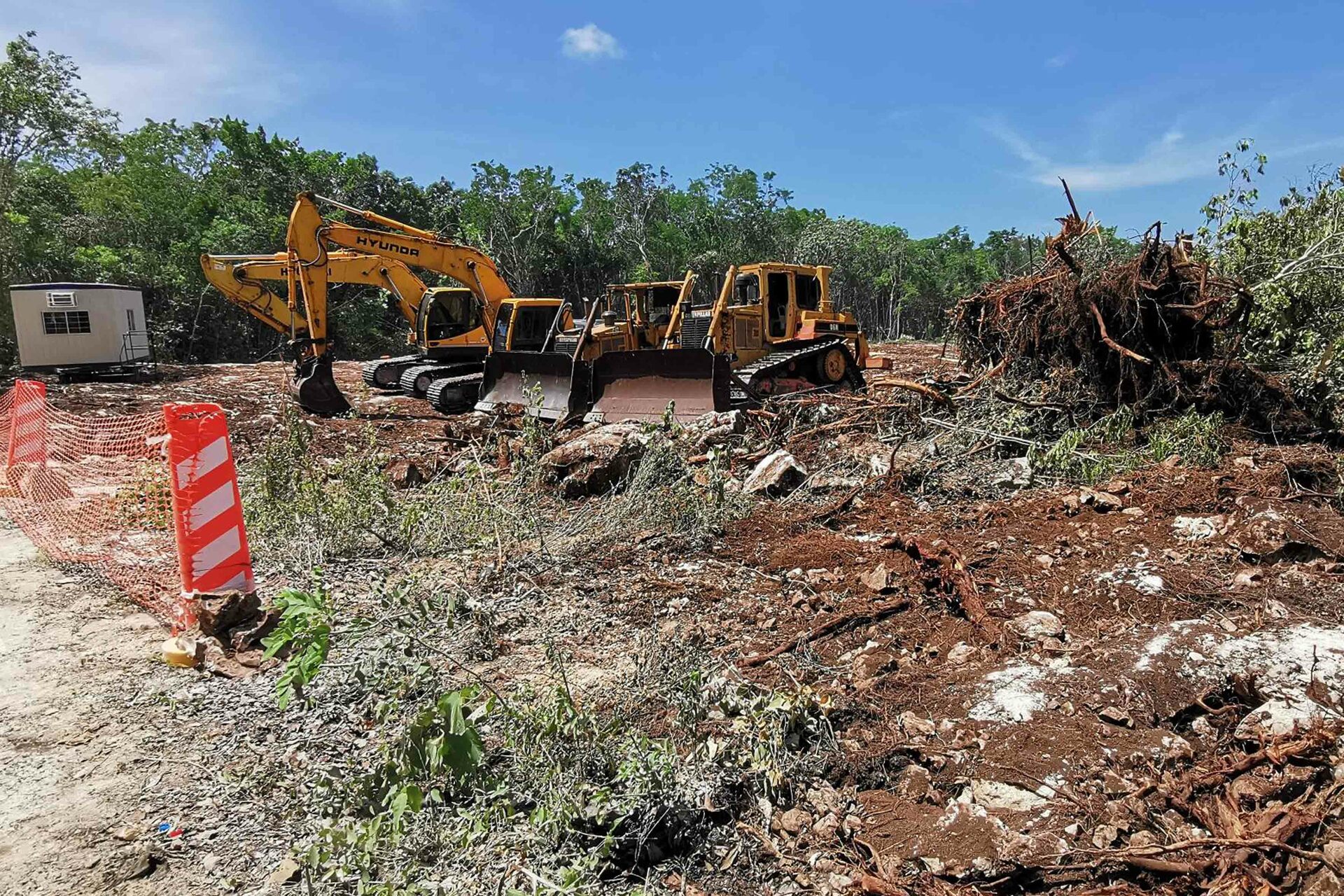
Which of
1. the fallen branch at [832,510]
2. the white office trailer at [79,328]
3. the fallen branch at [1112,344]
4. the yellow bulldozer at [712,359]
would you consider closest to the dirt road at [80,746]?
the fallen branch at [832,510]

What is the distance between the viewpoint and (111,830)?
2.63 metres

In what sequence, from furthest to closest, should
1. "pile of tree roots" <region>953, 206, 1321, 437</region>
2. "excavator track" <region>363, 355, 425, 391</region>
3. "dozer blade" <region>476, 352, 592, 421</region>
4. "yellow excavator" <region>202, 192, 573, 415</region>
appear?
"excavator track" <region>363, 355, 425, 391</region> → "yellow excavator" <region>202, 192, 573, 415</region> → "dozer blade" <region>476, 352, 592, 421</region> → "pile of tree roots" <region>953, 206, 1321, 437</region>

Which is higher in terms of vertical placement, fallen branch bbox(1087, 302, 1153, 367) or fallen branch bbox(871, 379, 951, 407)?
fallen branch bbox(1087, 302, 1153, 367)

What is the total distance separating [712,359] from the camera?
9.25m

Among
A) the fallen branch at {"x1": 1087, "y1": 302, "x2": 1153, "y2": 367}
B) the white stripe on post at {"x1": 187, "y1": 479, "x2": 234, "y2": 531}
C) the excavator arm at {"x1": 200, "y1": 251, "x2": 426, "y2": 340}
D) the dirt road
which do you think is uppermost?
the excavator arm at {"x1": 200, "y1": 251, "x2": 426, "y2": 340}

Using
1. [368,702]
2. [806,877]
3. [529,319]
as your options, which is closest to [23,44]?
[529,319]

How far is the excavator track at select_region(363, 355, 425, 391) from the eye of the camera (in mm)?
16078

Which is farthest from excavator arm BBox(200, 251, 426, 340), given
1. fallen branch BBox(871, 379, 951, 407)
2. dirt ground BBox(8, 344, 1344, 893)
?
fallen branch BBox(871, 379, 951, 407)

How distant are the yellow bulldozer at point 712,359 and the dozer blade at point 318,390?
260 centimetres

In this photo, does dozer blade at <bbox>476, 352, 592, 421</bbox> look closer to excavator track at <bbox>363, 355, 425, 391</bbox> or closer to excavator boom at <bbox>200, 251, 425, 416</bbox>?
excavator boom at <bbox>200, 251, 425, 416</bbox>

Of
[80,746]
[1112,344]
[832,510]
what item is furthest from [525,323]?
[80,746]

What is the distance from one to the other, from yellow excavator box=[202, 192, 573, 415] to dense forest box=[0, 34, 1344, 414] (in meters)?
9.58

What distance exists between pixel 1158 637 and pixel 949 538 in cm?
181

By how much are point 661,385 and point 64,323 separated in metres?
16.2
